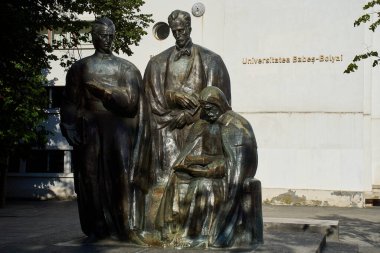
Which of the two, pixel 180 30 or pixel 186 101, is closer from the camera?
pixel 186 101

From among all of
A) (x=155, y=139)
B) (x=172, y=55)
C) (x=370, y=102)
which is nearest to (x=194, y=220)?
(x=155, y=139)

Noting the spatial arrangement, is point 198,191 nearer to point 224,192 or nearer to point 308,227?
point 224,192

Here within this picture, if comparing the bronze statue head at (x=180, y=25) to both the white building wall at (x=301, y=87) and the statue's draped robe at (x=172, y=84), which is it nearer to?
the statue's draped robe at (x=172, y=84)

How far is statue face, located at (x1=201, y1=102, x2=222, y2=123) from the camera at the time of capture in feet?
24.0

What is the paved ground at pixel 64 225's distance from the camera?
7.48m

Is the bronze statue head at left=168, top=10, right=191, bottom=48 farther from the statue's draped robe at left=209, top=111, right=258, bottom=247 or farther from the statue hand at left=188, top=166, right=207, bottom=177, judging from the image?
the statue hand at left=188, top=166, right=207, bottom=177

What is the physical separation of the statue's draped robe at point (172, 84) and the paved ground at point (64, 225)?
1373 mm

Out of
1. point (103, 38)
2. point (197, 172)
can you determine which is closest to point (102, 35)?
point (103, 38)

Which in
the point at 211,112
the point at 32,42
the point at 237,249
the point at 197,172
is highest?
the point at 32,42

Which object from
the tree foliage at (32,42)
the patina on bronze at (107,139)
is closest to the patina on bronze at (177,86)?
the patina on bronze at (107,139)

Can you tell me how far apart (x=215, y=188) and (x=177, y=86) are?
143cm

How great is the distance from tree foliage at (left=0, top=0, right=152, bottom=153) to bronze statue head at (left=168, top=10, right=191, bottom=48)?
17.3 ft

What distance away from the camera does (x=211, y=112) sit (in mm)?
7332

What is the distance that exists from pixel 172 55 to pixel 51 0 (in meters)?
7.62
